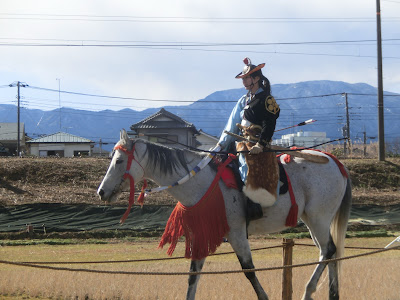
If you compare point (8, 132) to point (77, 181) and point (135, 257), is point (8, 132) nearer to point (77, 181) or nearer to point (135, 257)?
point (77, 181)

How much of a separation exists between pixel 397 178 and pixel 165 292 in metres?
24.8

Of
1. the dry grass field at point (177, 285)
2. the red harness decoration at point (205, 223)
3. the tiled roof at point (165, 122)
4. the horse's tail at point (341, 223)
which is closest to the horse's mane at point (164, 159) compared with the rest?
the red harness decoration at point (205, 223)

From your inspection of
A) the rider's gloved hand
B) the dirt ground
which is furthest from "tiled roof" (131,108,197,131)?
the rider's gloved hand

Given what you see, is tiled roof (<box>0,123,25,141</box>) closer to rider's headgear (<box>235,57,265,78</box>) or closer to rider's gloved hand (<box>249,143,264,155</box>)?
rider's headgear (<box>235,57,265,78</box>)

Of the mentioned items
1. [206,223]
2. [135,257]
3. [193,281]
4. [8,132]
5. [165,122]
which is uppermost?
[8,132]

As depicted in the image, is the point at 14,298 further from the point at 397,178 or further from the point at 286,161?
the point at 397,178

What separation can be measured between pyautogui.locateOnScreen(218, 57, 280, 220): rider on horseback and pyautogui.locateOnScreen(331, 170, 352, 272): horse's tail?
160 cm

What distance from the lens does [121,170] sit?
675cm

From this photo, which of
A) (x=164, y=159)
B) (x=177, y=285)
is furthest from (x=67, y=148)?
(x=164, y=159)

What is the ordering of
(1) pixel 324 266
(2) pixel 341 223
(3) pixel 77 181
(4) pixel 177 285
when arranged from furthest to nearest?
1. (3) pixel 77 181
2. (4) pixel 177 285
3. (2) pixel 341 223
4. (1) pixel 324 266

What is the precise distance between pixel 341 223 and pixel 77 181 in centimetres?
2281

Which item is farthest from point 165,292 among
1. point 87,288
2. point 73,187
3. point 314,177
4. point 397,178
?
point 397,178

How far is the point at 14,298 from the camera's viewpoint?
30.4ft

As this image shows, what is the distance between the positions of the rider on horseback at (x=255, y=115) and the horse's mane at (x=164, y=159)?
767 mm
